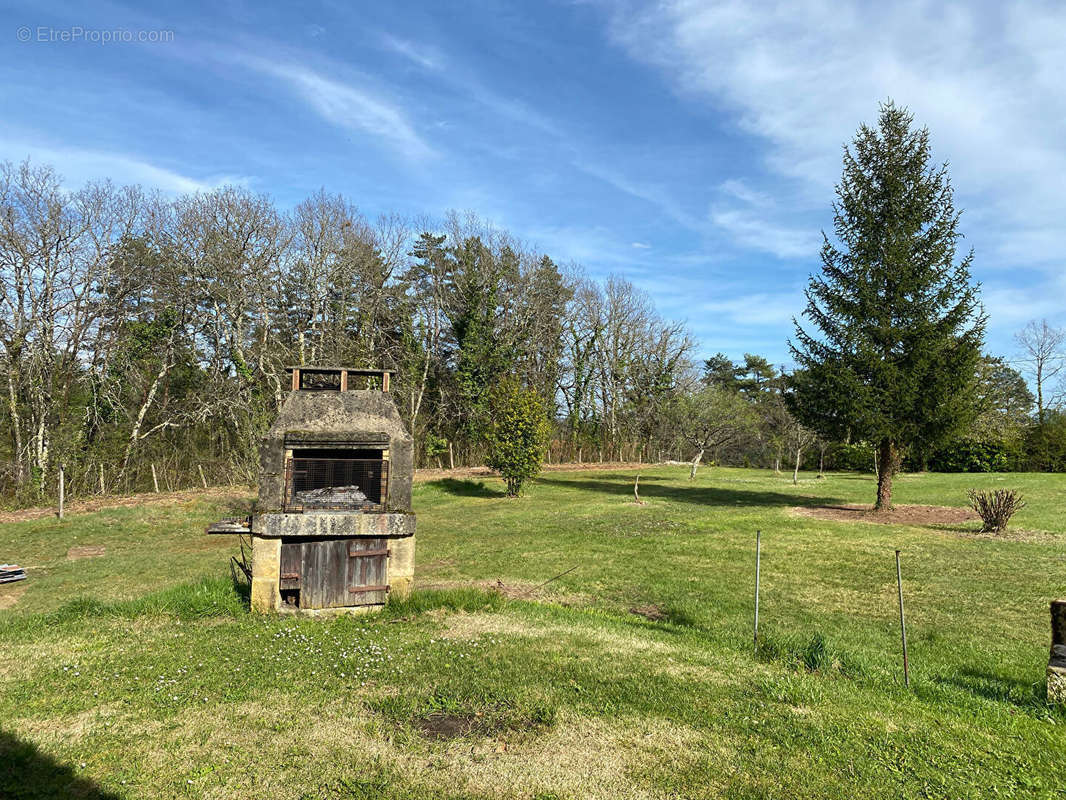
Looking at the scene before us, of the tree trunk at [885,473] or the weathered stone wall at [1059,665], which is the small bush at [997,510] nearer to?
the tree trunk at [885,473]

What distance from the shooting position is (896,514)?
66.2 feet

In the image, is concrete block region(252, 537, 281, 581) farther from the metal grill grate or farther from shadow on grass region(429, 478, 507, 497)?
shadow on grass region(429, 478, 507, 497)

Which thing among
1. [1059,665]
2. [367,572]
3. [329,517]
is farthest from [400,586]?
[1059,665]

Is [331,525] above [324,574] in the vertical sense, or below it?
above

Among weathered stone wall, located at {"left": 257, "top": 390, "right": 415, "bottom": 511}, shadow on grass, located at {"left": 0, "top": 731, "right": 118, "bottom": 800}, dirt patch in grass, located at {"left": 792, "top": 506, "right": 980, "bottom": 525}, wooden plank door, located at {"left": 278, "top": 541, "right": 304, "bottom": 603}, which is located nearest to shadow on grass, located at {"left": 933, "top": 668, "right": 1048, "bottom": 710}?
weathered stone wall, located at {"left": 257, "top": 390, "right": 415, "bottom": 511}

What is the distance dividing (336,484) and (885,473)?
61.3 feet

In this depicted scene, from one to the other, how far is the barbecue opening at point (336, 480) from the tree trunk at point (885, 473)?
17850 mm

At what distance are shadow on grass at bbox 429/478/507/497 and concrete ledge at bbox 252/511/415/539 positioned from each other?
1757 centimetres

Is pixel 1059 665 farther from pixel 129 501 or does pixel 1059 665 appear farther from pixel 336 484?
pixel 129 501

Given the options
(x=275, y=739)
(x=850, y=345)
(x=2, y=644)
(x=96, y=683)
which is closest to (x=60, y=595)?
(x=2, y=644)

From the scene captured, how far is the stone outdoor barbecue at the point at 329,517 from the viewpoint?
955cm

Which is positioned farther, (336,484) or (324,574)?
(336,484)

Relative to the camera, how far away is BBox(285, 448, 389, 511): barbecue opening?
10.1m

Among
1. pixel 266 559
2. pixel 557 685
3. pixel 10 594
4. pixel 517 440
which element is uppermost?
pixel 517 440
